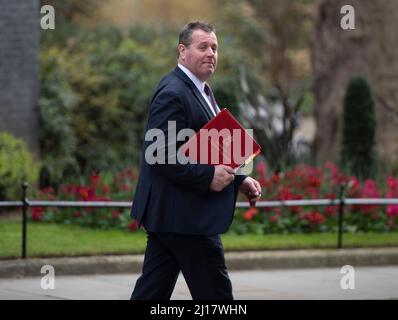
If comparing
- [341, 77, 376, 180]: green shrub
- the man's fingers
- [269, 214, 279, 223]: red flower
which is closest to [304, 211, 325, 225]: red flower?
[269, 214, 279, 223]: red flower

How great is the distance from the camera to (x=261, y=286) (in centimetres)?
1034

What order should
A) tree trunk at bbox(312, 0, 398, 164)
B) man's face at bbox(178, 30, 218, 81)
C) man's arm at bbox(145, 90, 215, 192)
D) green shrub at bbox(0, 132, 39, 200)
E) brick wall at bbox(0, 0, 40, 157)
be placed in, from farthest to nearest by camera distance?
1. tree trunk at bbox(312, 0, 398, 164)
2. brick wall at bbox(0, 0, 40, 157)
3. green shrub at bbox(0, 132, 39, 200)
4. man's face at bbox(178, 30, 218, 81)
5. man's arm at bbox(145, 90, 215, 192)

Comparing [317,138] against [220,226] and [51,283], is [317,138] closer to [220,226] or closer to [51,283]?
[51,283]

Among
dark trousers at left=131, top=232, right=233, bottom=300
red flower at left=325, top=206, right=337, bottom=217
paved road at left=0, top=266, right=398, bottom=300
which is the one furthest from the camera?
red flower at left=325, top=206, right=337, bottom=217

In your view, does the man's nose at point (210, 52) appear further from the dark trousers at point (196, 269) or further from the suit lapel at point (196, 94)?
the dark trousers at point (196, 269)

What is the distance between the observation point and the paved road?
9.65 meters

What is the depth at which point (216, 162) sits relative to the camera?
6801mm

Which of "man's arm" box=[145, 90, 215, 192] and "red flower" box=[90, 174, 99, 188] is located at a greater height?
"man's arm" box=[145, 90, 215, 192]

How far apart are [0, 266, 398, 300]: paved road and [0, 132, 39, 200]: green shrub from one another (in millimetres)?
2705

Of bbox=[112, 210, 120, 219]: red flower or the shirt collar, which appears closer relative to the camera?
the shirt collar

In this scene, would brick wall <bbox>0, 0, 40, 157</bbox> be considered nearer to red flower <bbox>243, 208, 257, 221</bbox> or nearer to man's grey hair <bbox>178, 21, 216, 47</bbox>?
red flower <bbox>243, 208, 257, 221</bbox>

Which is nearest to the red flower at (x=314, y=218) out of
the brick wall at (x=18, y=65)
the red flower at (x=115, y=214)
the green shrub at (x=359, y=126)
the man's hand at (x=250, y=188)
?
the red flower at (x=115, y=214)

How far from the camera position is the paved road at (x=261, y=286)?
965cm

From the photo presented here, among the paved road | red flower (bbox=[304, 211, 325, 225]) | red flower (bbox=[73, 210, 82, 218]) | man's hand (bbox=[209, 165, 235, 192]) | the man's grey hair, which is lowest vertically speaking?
the paved road
